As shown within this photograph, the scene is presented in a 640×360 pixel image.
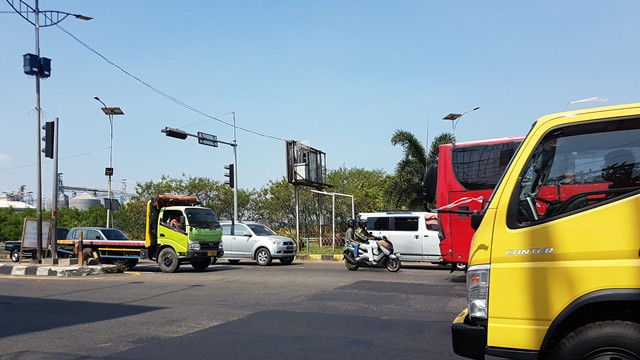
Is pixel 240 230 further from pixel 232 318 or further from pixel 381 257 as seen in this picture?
pixel 232 318

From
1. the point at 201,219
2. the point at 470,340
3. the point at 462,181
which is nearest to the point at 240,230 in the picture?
the point at 201,219

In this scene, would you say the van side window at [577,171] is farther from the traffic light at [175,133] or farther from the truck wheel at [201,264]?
the traffic light at [175,133]

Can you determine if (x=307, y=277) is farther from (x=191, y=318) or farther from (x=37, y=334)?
(x=37, y=334)

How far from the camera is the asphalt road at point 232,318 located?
21.2 feet

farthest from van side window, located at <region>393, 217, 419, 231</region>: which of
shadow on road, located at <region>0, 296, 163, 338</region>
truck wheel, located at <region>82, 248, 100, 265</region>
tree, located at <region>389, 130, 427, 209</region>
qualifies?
tree, located at <region>389, 130, 427, 209</region>

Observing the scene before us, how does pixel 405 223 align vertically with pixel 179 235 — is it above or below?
above

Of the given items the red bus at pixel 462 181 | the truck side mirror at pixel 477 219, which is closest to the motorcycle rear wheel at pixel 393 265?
the red bus at pixel 462 181

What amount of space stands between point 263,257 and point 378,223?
177 inches

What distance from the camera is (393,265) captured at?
17.0 meters

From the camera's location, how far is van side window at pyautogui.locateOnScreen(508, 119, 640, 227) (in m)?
3.86

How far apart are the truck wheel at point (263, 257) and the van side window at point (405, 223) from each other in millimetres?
4810

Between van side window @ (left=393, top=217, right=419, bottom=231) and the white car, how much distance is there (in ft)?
14.1

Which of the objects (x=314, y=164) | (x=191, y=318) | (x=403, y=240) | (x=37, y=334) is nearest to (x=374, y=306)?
(x=191, y=318)

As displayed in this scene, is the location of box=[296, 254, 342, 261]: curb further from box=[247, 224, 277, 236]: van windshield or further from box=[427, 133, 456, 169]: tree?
box=[427, 133, 456, 169]: tree
